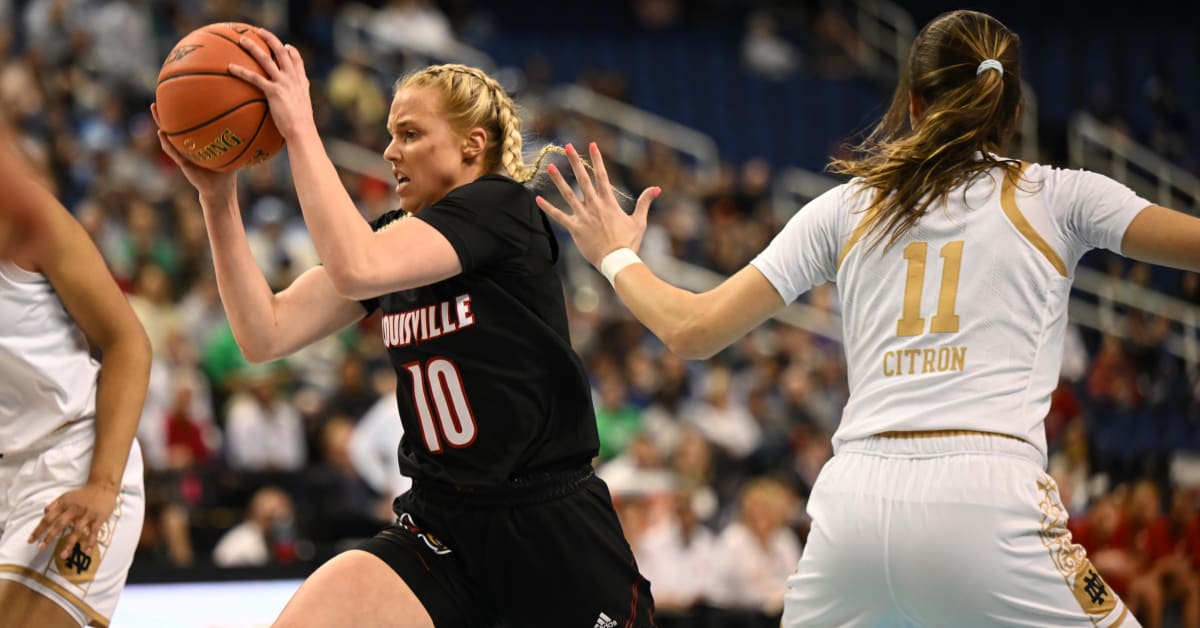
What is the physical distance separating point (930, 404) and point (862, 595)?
0.43 meters

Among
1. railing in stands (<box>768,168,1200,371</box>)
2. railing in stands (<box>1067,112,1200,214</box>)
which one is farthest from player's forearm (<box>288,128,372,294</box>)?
railing in stands (<box>1067,112,1200,214</box>)

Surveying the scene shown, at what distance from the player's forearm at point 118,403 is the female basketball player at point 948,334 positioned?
1.42 meters

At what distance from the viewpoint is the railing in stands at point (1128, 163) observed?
14602 mm

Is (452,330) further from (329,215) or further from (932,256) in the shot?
(932,256)

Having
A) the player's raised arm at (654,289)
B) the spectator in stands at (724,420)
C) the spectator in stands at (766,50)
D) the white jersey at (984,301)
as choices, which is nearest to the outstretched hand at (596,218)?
the player's raised arm at (654,289)

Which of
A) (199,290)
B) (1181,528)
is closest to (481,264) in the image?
(1181,528)

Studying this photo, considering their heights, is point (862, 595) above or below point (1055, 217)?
below

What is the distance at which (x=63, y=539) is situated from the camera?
11.7ft

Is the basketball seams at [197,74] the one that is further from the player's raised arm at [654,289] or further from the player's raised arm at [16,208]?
the player's raised arm at [16,208]

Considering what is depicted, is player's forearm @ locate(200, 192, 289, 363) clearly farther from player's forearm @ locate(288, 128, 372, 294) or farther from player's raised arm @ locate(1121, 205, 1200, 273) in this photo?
player's raised arm @ locate(1121, 205, 1200, 273)

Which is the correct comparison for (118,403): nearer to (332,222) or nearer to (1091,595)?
(332,222)

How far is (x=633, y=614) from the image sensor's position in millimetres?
3682

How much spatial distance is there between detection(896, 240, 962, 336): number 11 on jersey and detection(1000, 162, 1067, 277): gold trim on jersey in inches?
4.9

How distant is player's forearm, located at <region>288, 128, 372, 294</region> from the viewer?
10.6 feet
